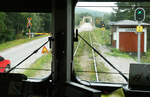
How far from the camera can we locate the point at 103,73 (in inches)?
106

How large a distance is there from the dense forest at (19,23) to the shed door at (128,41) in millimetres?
1097

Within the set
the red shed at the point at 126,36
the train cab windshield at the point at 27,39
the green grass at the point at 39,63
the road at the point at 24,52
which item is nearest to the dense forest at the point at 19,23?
the train cab windshield at the point at 27,39

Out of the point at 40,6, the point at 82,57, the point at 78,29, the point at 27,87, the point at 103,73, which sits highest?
the point at 40,6

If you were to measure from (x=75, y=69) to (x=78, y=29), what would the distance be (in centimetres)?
60

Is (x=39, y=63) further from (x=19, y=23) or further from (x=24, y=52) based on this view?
(x=19, y=23)

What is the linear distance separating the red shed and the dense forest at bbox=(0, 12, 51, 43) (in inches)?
39.8

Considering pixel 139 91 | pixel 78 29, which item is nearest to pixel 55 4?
pixel 78 29

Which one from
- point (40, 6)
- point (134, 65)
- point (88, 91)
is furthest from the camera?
point (40, 6)

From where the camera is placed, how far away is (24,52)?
113 inches

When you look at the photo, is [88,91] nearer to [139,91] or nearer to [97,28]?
[139,91]

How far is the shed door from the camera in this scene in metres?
2.52

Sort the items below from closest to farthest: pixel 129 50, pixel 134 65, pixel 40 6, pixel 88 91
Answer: pixel 88 91, pixel 134 65, pixel 129 50, pixel 40 6

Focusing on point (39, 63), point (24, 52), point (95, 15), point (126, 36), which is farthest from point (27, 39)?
point (126, 36)

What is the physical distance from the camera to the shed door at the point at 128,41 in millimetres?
2518
